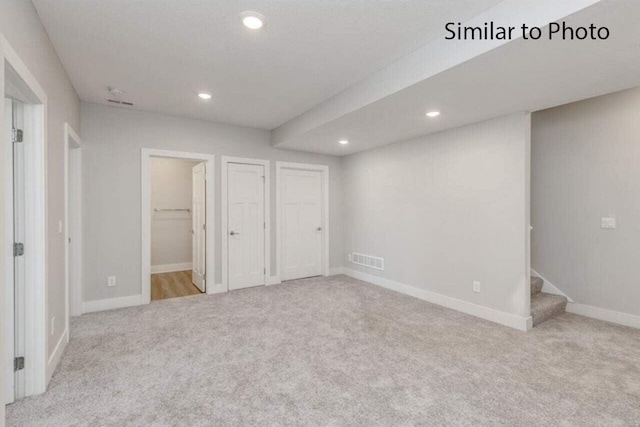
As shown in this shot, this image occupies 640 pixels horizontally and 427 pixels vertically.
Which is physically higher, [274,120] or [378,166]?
[274,120]

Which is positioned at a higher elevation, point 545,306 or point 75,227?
point 75,227

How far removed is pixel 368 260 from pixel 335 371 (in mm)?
3043

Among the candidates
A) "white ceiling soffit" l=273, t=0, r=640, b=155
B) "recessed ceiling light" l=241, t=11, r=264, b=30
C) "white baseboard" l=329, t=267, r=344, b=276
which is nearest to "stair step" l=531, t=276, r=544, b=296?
"white ceiling soffit" l=273, t=0, r=640, b=155

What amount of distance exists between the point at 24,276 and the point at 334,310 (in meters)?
2.86

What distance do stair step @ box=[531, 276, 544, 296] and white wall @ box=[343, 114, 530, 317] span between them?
0.78 meters

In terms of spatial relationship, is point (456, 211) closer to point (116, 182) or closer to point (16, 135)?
point (16, 135)

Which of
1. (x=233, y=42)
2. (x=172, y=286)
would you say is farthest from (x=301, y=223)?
(x=233, y=42)

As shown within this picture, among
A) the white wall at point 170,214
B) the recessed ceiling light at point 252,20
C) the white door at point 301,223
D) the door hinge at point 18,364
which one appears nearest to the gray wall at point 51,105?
the door hinge at point 18,364

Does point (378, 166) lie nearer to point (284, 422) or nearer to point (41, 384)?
point (284, 422)

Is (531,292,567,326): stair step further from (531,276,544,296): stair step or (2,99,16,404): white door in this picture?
(2,99,16,404): white door

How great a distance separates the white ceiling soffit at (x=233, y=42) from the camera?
77.6 inches

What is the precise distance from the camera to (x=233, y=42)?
2.37 metres

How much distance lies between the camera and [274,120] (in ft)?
14.4

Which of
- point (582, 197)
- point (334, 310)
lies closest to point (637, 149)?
point (582, 197)
